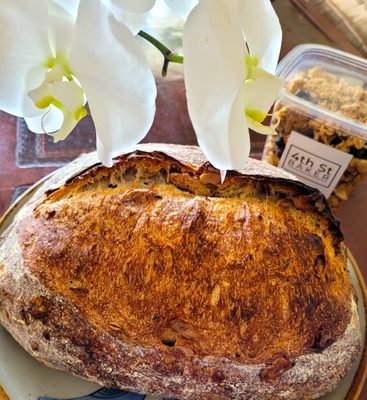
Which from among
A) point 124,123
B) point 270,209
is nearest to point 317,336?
point 270,209

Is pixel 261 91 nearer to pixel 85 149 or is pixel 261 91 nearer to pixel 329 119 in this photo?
pixel 329 119

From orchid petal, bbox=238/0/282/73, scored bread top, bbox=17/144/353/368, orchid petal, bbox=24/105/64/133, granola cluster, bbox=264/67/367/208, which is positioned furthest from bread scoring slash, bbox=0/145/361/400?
granola cluster, bbox=264/67/367/208

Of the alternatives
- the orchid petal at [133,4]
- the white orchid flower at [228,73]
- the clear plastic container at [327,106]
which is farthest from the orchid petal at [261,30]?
the clear plastic container at [327,106]

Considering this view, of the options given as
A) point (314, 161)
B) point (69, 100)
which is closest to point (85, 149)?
point (314, 161)

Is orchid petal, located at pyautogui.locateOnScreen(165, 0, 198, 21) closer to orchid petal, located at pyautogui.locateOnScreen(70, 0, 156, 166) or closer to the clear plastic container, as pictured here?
orchid petal, located at pyautogui.locateOnScreen(70, 0, 156, 166)

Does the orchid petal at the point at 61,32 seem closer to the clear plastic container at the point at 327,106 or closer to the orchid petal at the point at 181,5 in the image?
the orchid petal at the point at 181,5

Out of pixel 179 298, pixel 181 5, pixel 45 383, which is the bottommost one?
pixel 45 383

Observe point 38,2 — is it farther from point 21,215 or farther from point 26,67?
point 21,215
